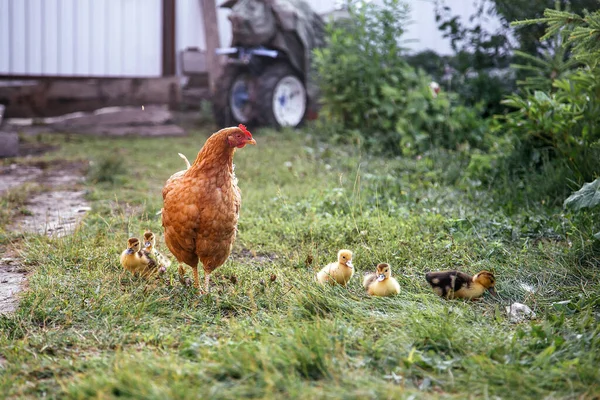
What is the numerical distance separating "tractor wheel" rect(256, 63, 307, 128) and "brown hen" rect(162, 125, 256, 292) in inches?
250

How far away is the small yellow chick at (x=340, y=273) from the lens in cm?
343

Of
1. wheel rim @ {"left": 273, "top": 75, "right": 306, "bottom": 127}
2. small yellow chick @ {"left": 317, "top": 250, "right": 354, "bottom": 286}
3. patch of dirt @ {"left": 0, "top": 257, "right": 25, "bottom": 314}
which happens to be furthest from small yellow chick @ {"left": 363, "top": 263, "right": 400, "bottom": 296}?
wheel rim @ {"left": 273, "top": 75, "right": 306, "bottom": 127}

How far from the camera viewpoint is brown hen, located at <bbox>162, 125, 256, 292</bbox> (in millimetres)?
3312

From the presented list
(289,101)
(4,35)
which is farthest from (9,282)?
(4,35)

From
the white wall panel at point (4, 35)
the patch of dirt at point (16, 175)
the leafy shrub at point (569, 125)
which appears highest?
the white wall panel at point (4, 35)

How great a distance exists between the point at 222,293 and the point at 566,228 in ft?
7.60

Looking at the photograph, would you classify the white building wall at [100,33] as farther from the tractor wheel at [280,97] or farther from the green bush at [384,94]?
the green bush at [384,94]

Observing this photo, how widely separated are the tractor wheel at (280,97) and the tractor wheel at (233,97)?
203 millimetres

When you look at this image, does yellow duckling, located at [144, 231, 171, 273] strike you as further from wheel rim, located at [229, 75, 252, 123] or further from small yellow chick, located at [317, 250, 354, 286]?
wheel rim, located at [229, 75, 252, 123]

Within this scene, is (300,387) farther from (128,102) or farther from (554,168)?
(128,102)

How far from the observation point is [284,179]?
249 inches

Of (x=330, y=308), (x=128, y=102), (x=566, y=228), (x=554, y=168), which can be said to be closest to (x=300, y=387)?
(x=330, y=308)

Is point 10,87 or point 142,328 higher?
point 10,87

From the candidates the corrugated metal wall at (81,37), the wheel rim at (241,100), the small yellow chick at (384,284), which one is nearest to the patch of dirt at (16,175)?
the wheel rim at (241,100)
